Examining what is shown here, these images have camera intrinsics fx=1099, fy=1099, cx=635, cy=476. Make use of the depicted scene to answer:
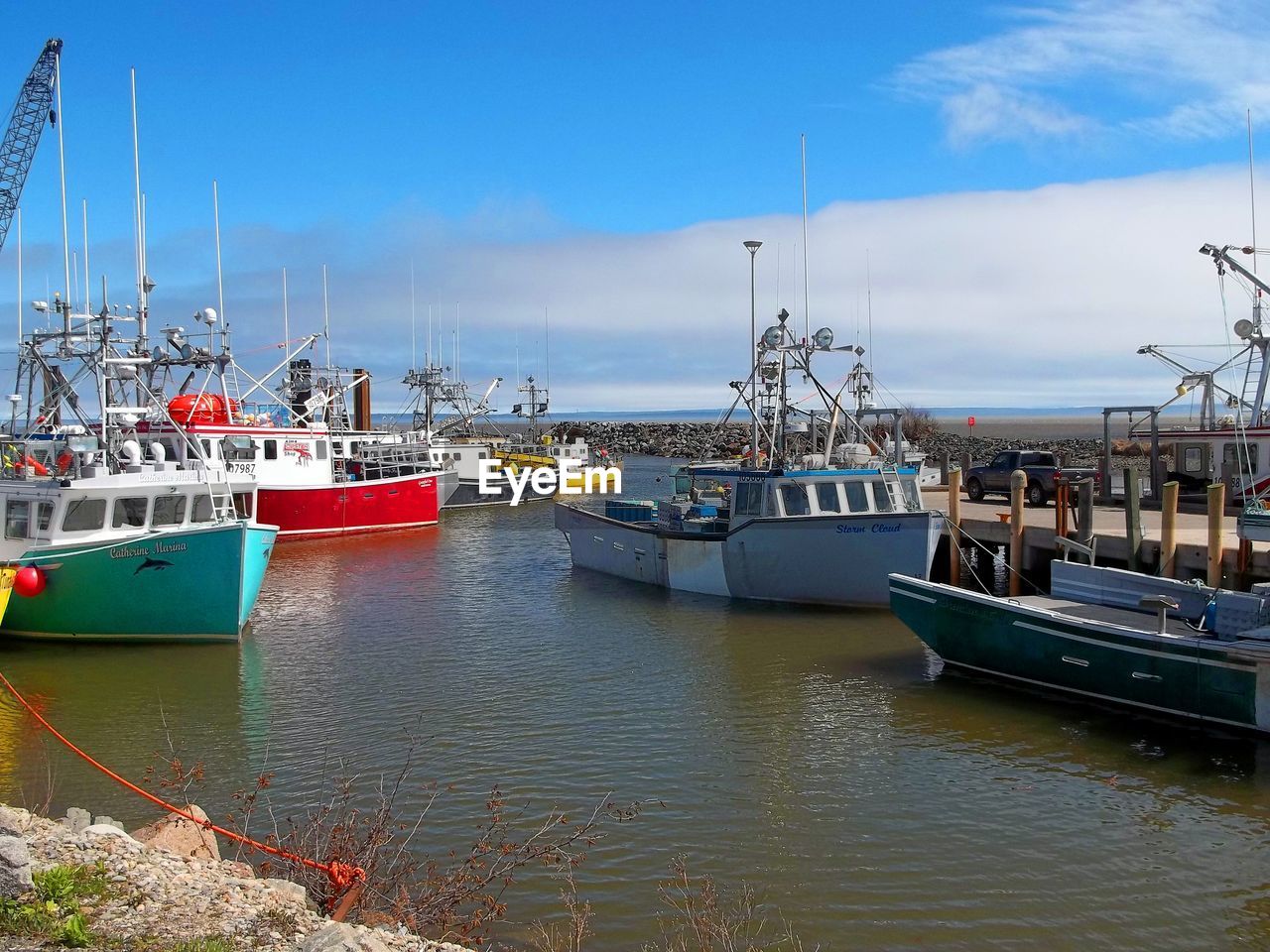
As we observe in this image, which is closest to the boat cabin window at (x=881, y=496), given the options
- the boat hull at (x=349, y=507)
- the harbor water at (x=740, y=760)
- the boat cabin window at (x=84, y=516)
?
the harbor water at (x=740, y=760)

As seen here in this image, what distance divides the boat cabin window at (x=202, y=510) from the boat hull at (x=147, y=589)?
54.3 inches

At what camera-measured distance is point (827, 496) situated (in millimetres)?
22219

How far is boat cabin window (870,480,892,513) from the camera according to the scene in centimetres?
2206

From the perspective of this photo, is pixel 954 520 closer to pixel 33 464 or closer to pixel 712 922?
pixel 712 922

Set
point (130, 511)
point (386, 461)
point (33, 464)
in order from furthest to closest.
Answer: point (386, 461)
point (33, 464)
point (130, 511)

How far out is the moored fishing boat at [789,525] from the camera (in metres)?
21.6

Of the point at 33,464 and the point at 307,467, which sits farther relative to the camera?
the point at 307,467

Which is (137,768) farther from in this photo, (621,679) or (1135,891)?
(1135,891)

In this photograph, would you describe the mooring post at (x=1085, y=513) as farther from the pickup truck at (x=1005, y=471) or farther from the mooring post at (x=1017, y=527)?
the pickup truck at (x=1005, y=471)

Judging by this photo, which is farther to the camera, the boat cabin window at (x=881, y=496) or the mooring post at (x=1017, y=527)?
the boat cabin window at (x=881, y=496)

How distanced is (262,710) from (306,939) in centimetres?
1010

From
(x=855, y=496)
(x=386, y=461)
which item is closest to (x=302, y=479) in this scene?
(x=386, y=461)

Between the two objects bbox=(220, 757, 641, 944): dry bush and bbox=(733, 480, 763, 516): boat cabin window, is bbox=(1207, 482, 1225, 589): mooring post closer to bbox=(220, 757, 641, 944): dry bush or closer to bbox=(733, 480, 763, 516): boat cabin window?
bbox=(733, 480, 763, 516): boat cabin window
